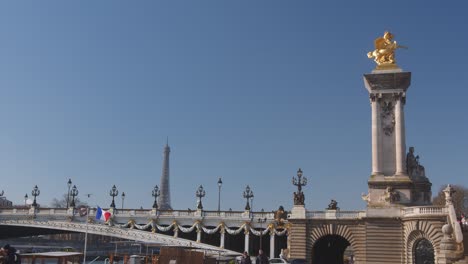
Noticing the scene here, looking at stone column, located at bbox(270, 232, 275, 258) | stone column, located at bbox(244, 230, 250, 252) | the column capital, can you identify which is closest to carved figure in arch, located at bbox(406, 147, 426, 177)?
the column capital

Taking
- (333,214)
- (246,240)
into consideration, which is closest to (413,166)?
(333,214)

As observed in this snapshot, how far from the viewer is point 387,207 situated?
47500mm

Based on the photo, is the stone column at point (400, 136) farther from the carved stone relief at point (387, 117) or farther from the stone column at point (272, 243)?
the stone column at point (272, 243)

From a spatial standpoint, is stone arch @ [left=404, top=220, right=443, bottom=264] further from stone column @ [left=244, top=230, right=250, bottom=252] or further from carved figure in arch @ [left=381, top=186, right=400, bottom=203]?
stone column @ [left=244, top=230, right=250, bottom=252]

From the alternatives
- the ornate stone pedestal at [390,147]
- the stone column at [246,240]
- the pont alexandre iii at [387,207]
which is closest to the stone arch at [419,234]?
the pont alexandre iii at [387,207]

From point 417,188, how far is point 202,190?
97.1 feet

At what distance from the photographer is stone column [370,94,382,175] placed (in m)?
49.2

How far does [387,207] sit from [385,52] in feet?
48.1

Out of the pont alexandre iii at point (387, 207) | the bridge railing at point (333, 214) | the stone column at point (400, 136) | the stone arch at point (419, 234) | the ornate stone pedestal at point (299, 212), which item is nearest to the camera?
the stone arch at point (419, 234)

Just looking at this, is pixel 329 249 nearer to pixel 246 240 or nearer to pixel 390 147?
pixel 246 240

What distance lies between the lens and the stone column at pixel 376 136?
49188 millimetres

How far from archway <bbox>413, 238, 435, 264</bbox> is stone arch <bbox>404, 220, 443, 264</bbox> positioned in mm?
259

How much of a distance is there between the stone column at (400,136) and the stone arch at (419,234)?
5.44m

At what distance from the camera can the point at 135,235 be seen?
66688 millimetres
